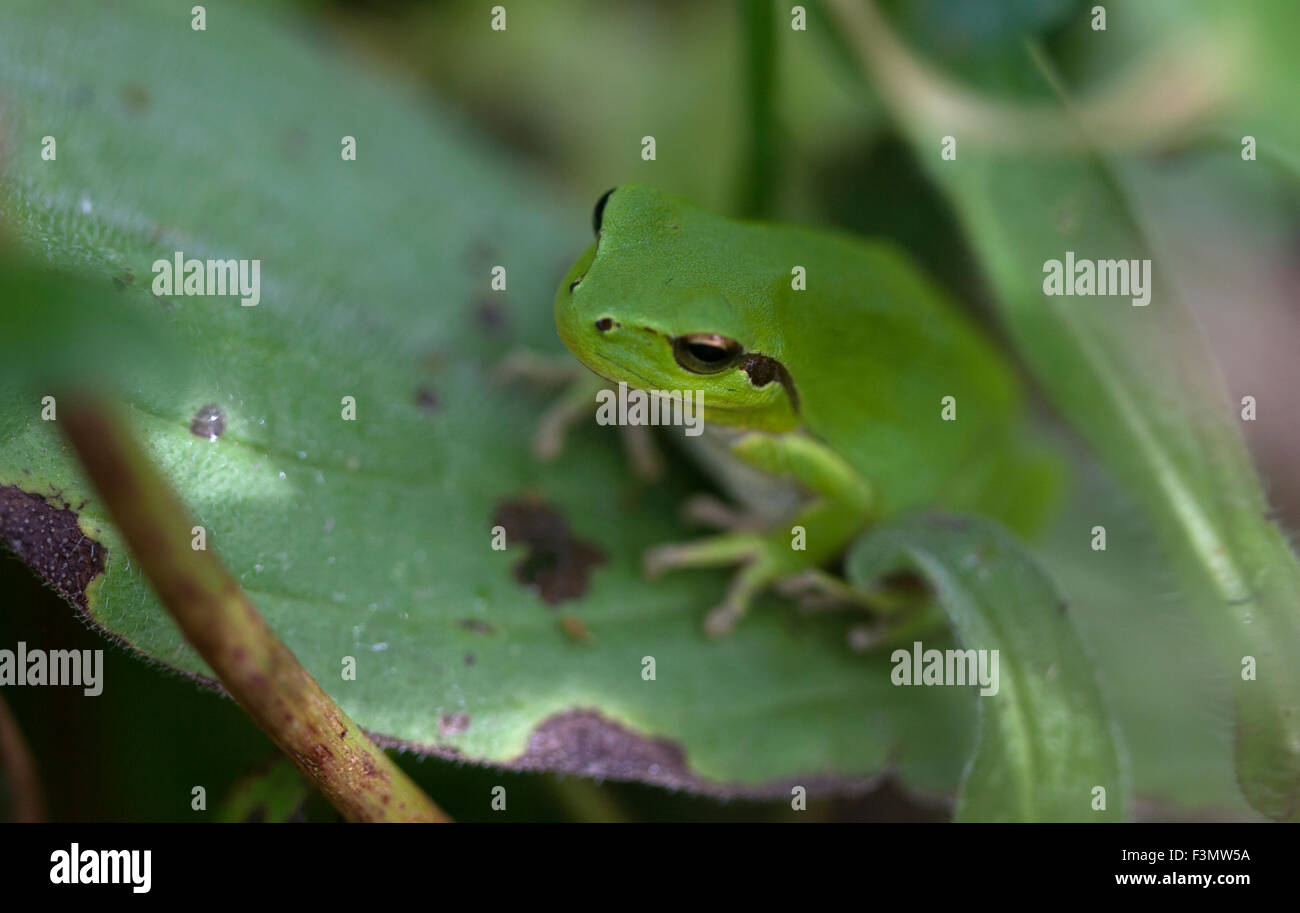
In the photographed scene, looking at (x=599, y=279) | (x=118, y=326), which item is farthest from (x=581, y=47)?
(x=118, y=326)

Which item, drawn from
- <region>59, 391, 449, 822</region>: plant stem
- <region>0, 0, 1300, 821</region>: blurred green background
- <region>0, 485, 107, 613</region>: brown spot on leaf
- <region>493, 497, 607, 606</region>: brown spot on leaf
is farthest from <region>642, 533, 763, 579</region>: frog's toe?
<region>0, 485, 107, 613</region>: brown spot on leaf

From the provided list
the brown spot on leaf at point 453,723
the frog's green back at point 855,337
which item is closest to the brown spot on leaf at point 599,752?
the brown spot on leaf at point 453,723

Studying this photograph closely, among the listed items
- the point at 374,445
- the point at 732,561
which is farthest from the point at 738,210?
the point at 374,445

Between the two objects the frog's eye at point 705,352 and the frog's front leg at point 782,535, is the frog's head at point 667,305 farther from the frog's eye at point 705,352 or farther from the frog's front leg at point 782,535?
the frog's front leg at point 782,535

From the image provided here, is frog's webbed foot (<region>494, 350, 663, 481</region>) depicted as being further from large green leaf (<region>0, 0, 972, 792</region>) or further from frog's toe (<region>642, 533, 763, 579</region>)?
frog's toe (<region>642, 533, 763, 579</region>)

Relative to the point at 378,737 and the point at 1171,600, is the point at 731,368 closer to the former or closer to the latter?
the point at 378,737

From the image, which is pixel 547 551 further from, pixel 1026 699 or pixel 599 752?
pixel 1026 699
